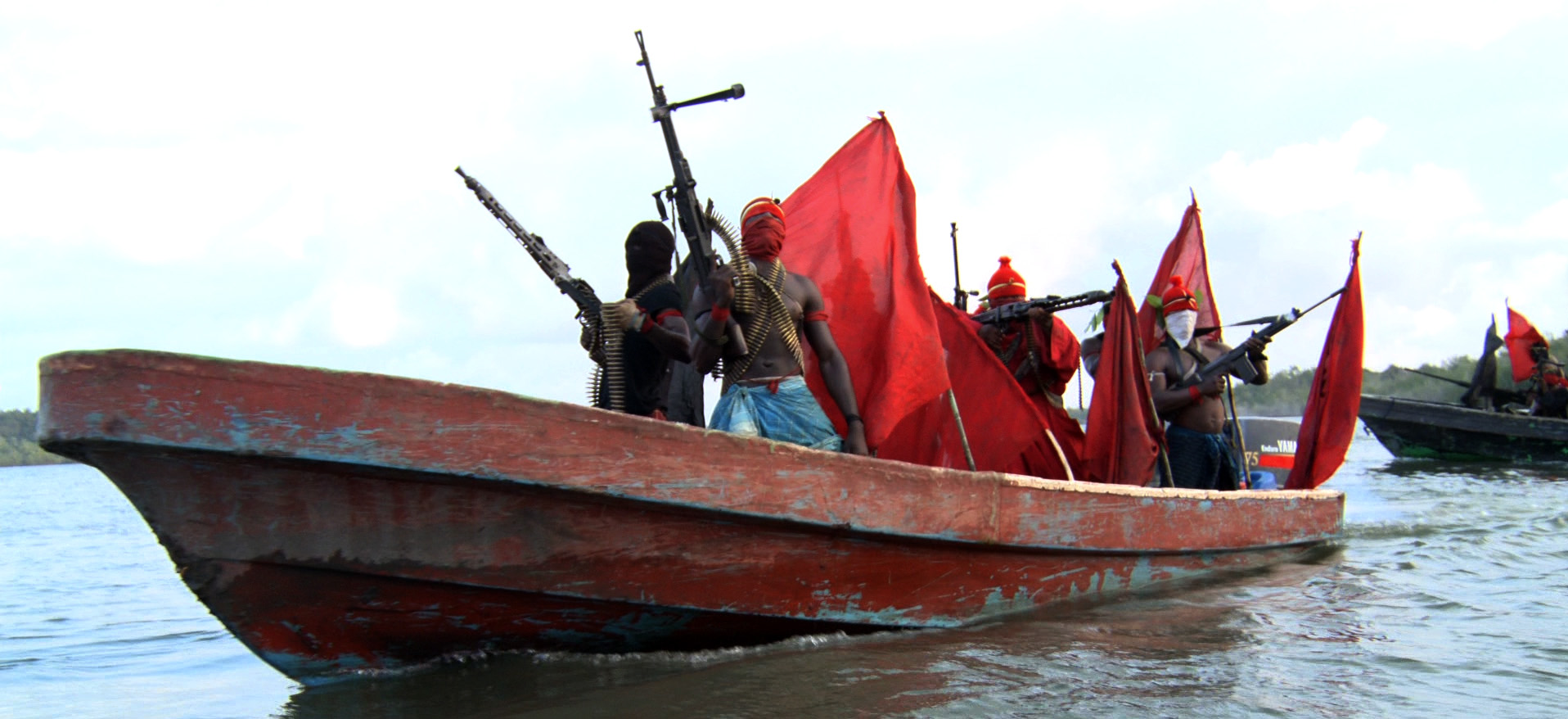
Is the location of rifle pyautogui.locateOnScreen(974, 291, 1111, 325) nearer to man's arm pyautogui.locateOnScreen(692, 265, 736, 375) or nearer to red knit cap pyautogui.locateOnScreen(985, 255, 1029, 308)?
red knit cap pyautogui.locateOnScreen(985, 255, 1029, 308)

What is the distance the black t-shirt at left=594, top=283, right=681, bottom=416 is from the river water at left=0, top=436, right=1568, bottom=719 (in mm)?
1181

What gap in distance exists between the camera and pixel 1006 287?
→ 6871mm

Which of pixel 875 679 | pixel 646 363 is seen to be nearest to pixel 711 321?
pixel 646 363

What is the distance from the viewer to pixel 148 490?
314 centimetres

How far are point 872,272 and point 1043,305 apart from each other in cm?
158

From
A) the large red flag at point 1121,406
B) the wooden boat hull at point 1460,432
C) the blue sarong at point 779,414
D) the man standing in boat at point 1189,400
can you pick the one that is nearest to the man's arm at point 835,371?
the blue sarong at point 779,414

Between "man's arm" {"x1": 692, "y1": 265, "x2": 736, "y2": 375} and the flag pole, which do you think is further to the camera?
the flag pole

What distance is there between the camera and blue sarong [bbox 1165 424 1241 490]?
6.88 meters

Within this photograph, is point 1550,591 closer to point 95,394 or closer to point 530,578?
point 530,578

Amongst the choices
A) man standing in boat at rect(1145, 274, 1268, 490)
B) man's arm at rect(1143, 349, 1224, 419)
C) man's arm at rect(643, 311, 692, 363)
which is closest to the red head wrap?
man's arm at rect(643, 311, 692, 363)

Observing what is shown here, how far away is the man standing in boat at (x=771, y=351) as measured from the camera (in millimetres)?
4301

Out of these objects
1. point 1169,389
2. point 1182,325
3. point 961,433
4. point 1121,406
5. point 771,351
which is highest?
point 1182,325

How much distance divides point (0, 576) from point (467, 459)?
10344mm

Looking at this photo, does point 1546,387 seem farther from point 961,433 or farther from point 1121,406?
point 961,433
